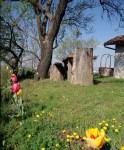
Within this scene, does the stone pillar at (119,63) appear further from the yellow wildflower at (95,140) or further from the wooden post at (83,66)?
the yellow wildflower at (95,140)

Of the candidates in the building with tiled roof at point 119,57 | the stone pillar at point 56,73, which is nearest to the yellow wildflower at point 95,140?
the stone pillar at point 56,73

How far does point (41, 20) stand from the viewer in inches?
904

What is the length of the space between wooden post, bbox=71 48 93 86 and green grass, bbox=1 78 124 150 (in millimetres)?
2968

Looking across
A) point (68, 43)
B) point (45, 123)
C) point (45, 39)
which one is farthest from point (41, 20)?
point (68, 43)

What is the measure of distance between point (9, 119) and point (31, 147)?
223cm

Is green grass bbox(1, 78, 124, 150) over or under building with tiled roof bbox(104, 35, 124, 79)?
under

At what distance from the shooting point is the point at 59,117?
28.2ft

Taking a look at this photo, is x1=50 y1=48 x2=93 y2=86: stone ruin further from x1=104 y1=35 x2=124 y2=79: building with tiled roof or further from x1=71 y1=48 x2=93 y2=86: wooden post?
x1=104 y1=35 x2=124 y2=79: building with tiled roof

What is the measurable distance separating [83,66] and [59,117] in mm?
8612

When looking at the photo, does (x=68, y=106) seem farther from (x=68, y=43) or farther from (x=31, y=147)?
(x=68, y=43)

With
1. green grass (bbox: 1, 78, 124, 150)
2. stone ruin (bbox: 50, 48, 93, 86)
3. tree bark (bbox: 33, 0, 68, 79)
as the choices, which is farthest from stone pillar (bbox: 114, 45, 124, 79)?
green grass (bbox: 1, 78, 124, 150)

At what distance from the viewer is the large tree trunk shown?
2097 centimetres

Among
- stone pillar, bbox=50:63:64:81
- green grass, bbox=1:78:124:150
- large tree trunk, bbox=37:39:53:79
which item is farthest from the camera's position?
large tree trunk, bbox=37:39:53:79

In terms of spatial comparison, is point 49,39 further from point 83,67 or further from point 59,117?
point 59,117
